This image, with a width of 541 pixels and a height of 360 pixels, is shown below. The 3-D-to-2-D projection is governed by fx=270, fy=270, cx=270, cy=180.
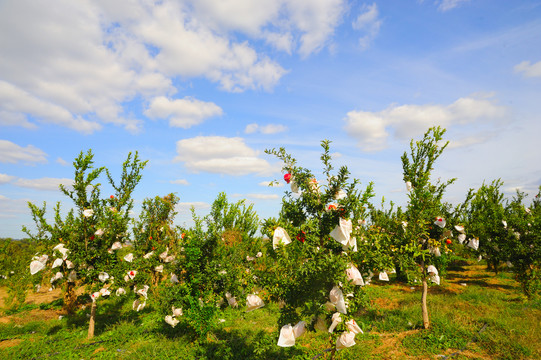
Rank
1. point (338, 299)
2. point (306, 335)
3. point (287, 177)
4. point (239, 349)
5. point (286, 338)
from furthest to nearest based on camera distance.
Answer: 1. point (306, 335)
2. point (239, 349)
3. point (287, 177)
4. point (286, 338)
5. point (338, 299)

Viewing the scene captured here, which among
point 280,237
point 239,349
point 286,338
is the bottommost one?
point 239,349

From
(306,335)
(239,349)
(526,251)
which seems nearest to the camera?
(239,349)

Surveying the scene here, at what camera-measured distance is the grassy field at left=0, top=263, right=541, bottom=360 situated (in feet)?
23.8

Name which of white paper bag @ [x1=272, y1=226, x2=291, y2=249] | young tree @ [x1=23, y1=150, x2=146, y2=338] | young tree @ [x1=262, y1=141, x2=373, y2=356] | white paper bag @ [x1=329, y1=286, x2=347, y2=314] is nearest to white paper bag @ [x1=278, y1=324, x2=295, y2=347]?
young tree @ [x1=262, y1=141, x2=373, y2=356]

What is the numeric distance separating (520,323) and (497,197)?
1203 cm

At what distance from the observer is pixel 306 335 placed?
28.3ft

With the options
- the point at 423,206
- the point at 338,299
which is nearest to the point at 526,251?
the point at 423,206

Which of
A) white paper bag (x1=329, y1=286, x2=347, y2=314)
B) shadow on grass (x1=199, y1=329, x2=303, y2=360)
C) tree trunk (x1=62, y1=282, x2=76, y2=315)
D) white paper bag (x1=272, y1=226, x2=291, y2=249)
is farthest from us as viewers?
tree trunk (x1=62, y1=282, x2=76, y2=315)

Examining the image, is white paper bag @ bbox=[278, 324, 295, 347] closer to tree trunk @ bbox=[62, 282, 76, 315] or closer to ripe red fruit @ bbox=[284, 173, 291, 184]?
ripe red fruit @ bbox=[284, 173, 291, 184]

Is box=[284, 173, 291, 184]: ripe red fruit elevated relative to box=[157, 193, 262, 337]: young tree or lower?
elevated

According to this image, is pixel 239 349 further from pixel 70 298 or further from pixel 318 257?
pixel 70 298

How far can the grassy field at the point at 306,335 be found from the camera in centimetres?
724

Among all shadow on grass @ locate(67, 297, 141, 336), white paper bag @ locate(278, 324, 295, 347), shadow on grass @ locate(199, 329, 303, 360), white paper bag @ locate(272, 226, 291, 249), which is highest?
white paper bag @ locate(272, 226, 291, 249)

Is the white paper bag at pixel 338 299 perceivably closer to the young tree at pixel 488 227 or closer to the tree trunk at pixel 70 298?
the young tree at pixel 488 227
